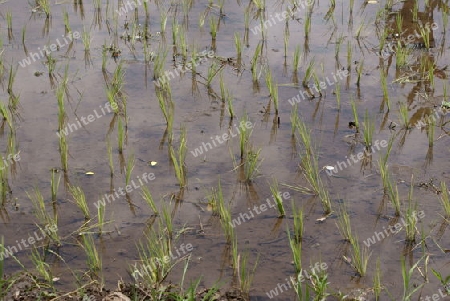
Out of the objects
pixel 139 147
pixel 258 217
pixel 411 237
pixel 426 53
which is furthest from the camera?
pixel 426 53

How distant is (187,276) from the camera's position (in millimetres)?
3557

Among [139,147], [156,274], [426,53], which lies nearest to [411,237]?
[156,274]

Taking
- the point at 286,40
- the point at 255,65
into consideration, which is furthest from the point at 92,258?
the point at 286,40

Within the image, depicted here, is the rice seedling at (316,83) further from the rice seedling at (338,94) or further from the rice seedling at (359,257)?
the rice seedling at (359,257)

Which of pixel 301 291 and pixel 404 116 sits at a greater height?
pixel 404 116

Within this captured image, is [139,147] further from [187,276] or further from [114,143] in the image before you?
[187,276]

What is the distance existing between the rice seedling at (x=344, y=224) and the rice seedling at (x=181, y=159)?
0.98m

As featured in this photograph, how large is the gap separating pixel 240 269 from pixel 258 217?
50 centimetres

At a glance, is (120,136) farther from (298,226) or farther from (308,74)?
(308,74)

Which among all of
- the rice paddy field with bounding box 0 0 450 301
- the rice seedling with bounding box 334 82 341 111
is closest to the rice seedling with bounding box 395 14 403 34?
the rice paddy field with bounding box 0 0 450 301

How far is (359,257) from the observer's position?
3.49 meters

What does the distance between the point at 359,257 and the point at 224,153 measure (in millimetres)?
1416

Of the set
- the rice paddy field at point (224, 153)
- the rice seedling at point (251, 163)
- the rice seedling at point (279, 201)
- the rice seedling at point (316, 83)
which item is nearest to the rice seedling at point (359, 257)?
the rice paddy field at point (224, 153)

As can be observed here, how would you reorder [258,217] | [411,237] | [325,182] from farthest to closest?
[325,182]
[258,217]
[411,237]
